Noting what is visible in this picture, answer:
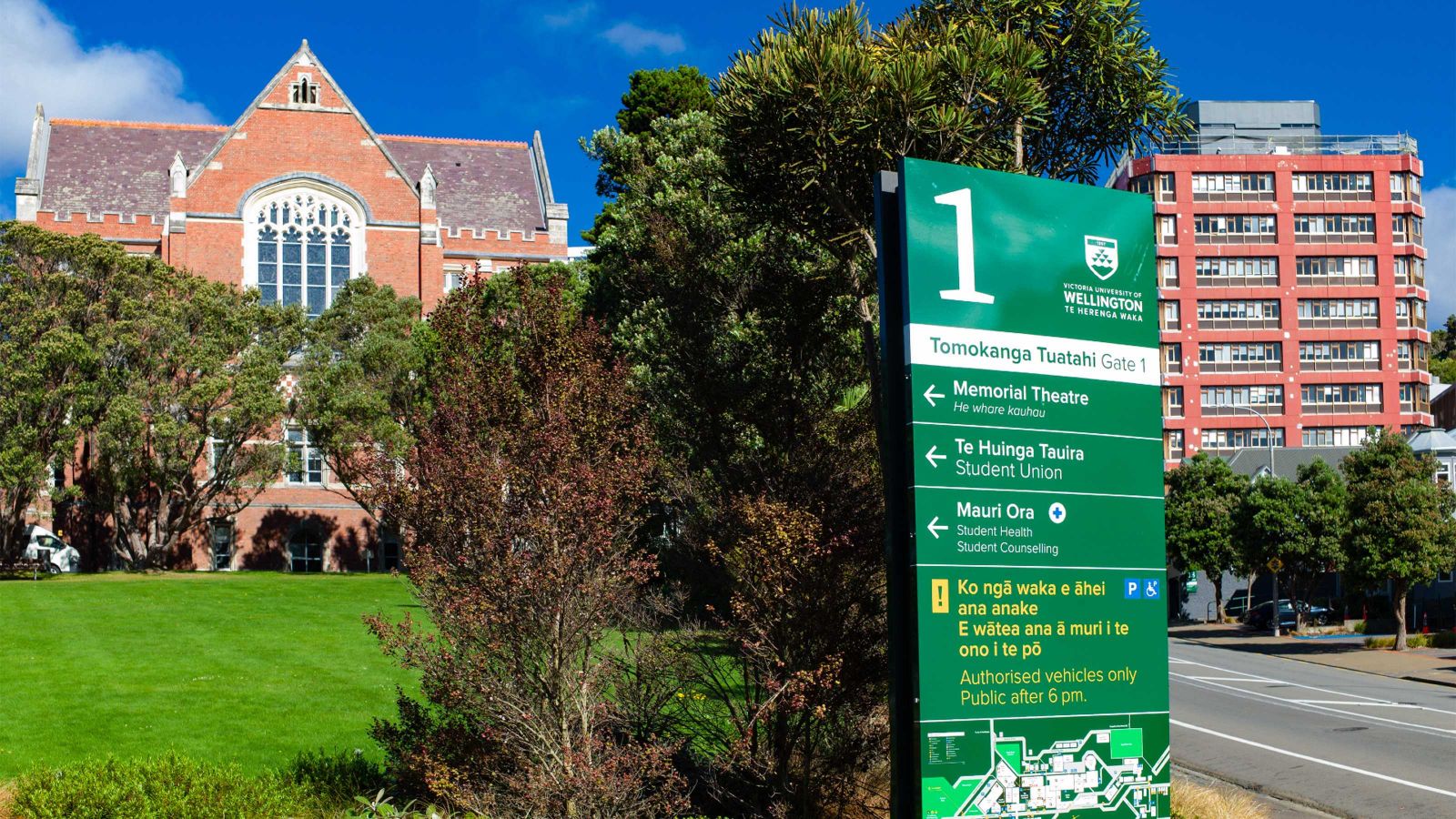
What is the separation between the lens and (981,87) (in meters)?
11.0

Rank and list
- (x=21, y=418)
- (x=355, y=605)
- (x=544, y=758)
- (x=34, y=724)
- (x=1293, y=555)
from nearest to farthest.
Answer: (x=544, y=758), (x=34, y=724), (x=355, y=605), (x=21, y=418), (x=1293, y=555)

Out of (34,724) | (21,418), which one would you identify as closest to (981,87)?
(34,724)

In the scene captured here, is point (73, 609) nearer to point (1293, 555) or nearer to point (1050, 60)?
point (1050, 60)

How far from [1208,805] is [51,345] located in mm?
34605

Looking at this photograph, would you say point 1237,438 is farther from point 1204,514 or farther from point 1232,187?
point 1204,514

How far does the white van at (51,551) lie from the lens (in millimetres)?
47812

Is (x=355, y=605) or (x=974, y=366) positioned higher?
(x=974, y=366)

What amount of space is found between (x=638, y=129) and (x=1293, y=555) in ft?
91.4

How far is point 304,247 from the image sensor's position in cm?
5441

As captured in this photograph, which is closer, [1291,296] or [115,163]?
[115,163]

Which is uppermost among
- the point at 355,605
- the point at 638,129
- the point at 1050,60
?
the point at 638,129

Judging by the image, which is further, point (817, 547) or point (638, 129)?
point (638, 129)

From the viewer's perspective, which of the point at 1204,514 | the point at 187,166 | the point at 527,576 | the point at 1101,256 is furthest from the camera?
the point at 187,166

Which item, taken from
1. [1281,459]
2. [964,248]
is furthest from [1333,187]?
[964,248]
